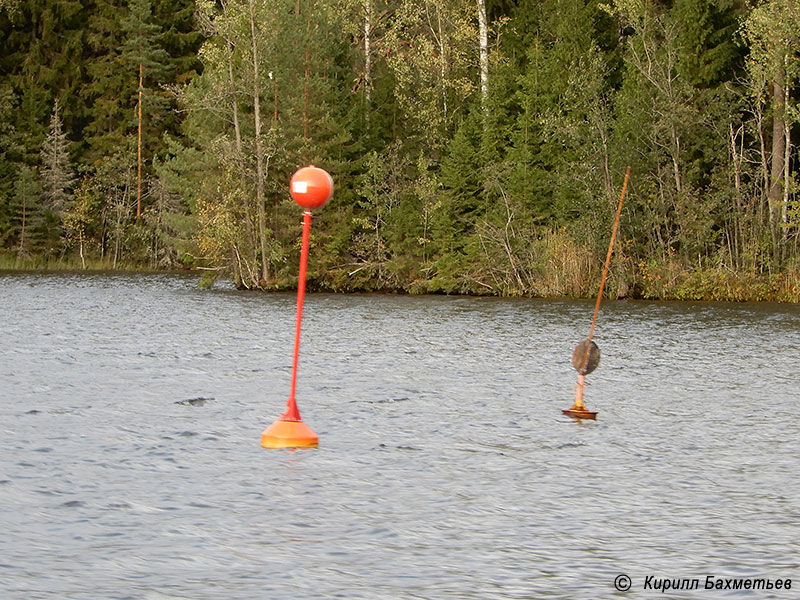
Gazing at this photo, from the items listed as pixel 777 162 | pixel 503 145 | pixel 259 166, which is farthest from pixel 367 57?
pixel 777 162

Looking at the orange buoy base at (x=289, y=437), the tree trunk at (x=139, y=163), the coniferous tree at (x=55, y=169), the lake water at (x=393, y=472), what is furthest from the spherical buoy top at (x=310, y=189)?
the tree trunk at (x=139, y=163)

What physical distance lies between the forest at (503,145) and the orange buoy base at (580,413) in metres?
26.5

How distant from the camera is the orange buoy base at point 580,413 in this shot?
14797 mm

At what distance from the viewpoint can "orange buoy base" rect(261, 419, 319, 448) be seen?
12523 mm

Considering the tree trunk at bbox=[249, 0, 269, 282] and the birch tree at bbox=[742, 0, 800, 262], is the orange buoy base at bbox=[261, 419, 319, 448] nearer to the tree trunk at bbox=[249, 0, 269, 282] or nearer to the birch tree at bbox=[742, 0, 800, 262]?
the birch tree at bbox=[742, 0, 800, 262]

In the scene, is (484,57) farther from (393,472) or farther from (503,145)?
(393,472)

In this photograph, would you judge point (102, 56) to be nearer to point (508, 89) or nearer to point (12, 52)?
point (12, 52)

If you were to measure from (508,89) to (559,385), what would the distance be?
32611 millimetres

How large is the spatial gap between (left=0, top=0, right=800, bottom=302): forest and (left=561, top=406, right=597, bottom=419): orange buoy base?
87.1 feet

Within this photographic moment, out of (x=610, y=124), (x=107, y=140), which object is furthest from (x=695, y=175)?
(x=107, y=140)

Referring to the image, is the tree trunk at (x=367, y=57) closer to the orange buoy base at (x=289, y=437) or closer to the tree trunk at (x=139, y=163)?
the tree trunk at (x=139, y=163)

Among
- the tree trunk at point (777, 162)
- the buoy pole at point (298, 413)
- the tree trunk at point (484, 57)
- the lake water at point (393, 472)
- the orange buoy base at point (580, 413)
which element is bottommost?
the lake water at point (393, 472)

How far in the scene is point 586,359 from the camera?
1541cm

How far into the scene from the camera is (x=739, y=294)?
4016cm
